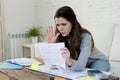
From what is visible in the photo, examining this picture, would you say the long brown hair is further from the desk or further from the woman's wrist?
the desk

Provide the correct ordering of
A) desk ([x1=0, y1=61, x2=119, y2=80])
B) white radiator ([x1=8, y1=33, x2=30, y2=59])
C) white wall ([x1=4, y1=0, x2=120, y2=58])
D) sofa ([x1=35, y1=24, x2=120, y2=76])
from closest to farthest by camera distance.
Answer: desk ([x1=0, y1=61, x2=119, y2=80]) < sofa ([x1=35, y1=24, x2=120, y2=76]) < white wall ([x1=4, y1=0, x2=120, y2=58]) < white radiator ([x1=8, y1=33, x2=30, y2=59])

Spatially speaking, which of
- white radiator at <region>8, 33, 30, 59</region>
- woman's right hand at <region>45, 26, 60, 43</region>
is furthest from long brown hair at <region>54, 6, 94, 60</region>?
white radiator at <region>8, 33, 30, 59</region>

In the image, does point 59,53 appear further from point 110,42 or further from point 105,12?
point 105,12

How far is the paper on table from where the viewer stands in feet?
4.51

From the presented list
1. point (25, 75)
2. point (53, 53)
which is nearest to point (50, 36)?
point (53, 53)

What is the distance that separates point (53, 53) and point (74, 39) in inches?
10.3

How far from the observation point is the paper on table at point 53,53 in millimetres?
1375

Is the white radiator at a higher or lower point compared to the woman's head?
lower

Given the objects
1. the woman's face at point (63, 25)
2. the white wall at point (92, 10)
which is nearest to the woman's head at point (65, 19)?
the woman's face at point (63, 25)

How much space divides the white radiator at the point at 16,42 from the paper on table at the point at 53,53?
263 centimetres

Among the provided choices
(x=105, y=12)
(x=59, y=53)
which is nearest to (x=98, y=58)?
(x=59, y=53)

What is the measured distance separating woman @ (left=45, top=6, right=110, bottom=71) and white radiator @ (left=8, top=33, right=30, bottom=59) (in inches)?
94.9

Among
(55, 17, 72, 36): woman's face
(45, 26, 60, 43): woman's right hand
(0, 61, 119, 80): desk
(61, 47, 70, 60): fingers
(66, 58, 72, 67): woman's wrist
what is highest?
(55, 17, 72, 36): woman's face

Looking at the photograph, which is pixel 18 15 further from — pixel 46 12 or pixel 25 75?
pixel 25 75
